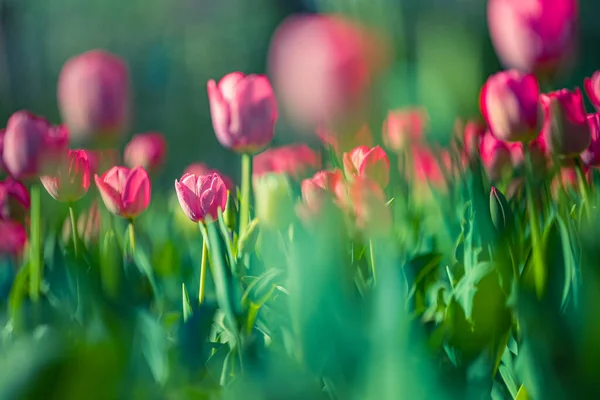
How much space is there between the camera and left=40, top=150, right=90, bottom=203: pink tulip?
A: 406mm

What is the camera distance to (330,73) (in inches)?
5.9

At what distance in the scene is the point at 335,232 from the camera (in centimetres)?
17

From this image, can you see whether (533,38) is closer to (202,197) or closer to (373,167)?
(373,167)

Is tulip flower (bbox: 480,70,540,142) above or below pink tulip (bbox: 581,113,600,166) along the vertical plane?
above

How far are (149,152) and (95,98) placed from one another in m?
0.34

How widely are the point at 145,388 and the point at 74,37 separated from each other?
3.30 metres

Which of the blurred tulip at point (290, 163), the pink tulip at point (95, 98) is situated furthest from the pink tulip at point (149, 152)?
the pink tulip at point (95, 98)

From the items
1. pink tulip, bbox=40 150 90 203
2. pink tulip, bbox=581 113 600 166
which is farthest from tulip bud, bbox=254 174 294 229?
pink tulip, bbox=581 113 600 166

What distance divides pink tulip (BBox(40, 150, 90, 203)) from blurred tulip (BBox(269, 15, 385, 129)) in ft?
0.90

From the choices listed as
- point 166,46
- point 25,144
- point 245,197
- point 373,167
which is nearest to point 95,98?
point 25,144

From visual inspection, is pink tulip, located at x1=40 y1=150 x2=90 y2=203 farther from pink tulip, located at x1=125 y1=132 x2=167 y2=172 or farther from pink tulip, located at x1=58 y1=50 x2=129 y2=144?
pink tulip, located at x1=125 y1=132 x2=167 y2=172

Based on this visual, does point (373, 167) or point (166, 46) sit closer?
point (373, 167)

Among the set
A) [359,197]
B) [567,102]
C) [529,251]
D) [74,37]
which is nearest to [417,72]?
[359,197]

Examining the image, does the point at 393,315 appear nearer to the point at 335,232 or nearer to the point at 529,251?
the point at 335,232
